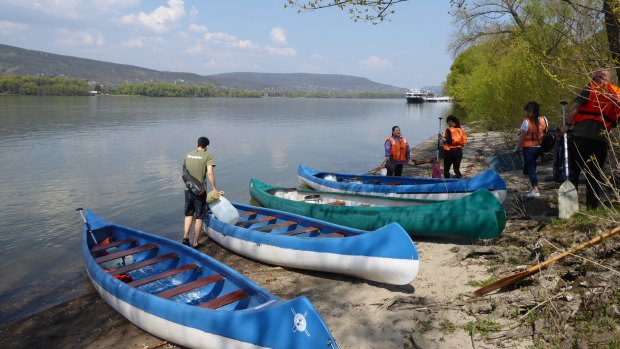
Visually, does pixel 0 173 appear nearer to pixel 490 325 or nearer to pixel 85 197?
pixel 85 197

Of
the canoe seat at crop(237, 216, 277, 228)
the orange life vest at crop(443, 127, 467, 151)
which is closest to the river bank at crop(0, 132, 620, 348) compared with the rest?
the canoe seat at crop(237, 216, 277, 228)

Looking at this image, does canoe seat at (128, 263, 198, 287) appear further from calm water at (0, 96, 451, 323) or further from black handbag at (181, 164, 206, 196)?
calm water at (0, 96, 451, 323)

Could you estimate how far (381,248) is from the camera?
5.94 m

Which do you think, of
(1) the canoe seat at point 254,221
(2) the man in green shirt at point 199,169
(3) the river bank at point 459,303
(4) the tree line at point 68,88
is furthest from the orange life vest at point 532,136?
(4) the tree line at point 68,88

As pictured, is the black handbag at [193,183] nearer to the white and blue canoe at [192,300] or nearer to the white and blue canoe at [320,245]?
the white and blue canoe at [320,245]

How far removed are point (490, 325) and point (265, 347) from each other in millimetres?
2325

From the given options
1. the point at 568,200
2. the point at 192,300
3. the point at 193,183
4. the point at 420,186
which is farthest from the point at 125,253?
the point at 568,200

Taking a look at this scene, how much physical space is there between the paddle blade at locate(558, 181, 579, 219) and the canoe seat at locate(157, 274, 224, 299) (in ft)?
17.3

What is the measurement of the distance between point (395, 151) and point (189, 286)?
7523 millimetres

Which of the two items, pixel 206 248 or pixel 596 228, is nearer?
pixel 596 228

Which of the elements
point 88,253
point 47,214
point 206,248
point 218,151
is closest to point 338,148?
point 218,151

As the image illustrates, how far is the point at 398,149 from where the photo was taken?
38.9 feet

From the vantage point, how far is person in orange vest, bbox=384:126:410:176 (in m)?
11.7

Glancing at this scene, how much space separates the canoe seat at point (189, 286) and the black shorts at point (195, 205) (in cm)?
261
